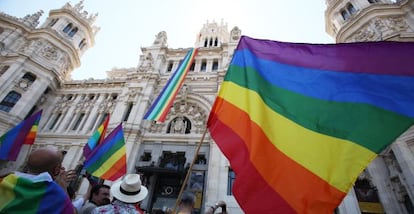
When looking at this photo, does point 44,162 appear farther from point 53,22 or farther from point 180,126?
point 53,22

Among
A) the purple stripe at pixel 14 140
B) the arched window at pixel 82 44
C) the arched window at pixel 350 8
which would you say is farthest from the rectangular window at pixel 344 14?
the arched window at pixel 82 44

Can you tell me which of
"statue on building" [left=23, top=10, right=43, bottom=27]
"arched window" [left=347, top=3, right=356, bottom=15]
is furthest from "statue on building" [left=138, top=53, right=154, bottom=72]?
"arched window" [left=347, top=3, right=356, bottom=15]

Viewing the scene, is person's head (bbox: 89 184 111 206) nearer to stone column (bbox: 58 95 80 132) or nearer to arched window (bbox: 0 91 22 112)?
stone column (bbox: 58 95 80 132)

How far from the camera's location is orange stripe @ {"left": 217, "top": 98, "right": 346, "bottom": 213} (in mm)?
2666

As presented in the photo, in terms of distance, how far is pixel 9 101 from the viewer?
20.3 m

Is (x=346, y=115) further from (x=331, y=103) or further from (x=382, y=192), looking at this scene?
(x=382, y=192)

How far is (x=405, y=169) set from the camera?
1159cm

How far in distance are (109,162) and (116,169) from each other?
0.52 meters

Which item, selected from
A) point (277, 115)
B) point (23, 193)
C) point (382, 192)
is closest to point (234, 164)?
point (277, 115)

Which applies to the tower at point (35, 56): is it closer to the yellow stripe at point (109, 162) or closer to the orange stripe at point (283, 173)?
the yellow stripe at point (109, 162)

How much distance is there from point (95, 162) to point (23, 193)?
25.4ft

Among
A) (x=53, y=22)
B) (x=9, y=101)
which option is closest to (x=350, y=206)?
(x=9, y=101)

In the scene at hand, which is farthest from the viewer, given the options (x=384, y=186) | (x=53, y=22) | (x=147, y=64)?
(x=53, y=22)

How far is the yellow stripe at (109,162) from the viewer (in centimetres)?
869
